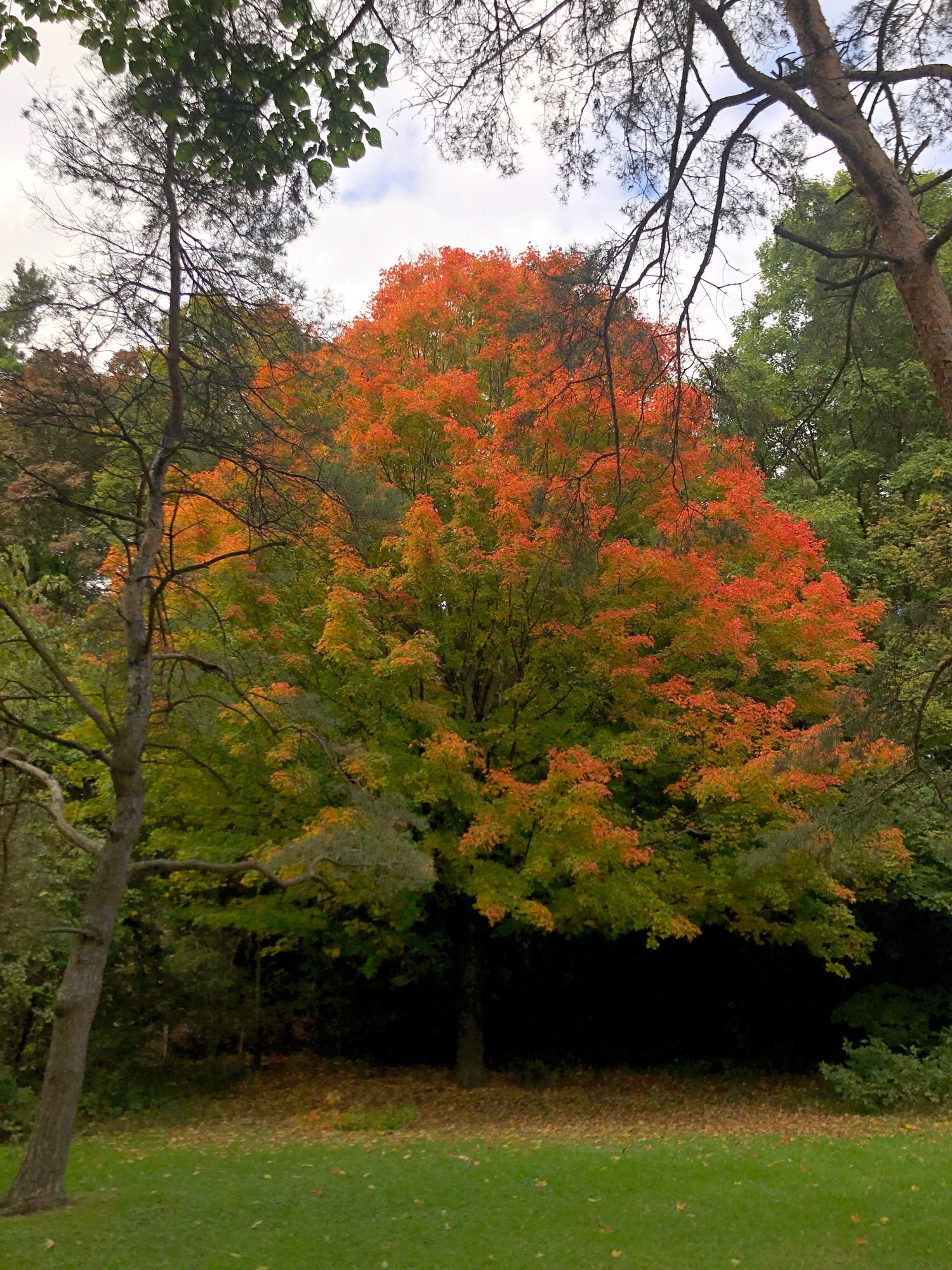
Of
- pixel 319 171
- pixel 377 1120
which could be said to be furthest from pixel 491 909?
pixel 319 171

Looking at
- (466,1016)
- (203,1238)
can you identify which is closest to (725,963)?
(466,1016)

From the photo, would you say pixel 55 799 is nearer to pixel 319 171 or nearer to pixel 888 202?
pixel 319 171

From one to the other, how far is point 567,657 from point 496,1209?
608cm

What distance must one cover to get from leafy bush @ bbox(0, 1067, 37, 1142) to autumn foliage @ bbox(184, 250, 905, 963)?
552 centimetres

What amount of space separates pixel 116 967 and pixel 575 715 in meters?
7.59

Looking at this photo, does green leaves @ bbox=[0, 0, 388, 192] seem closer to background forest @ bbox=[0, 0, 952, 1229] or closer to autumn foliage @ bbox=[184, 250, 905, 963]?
background forest @ bbox=[0, 0, 952, 1229]

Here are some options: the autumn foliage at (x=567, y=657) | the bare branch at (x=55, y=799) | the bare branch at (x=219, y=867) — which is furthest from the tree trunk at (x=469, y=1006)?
the bare branch at (x=55, y=799)

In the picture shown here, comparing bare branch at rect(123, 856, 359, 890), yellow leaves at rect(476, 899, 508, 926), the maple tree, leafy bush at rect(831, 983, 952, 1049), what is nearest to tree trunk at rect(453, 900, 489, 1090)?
the maple tree

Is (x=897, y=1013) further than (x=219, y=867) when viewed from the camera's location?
Yes

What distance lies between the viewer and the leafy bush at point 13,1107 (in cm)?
Result: 1071

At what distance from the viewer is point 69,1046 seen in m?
6.65

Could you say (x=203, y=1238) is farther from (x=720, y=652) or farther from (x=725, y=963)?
(x=725, y=963)

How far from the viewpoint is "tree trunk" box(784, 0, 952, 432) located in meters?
4.49

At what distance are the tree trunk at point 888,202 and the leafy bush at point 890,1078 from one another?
1103 centimetres
